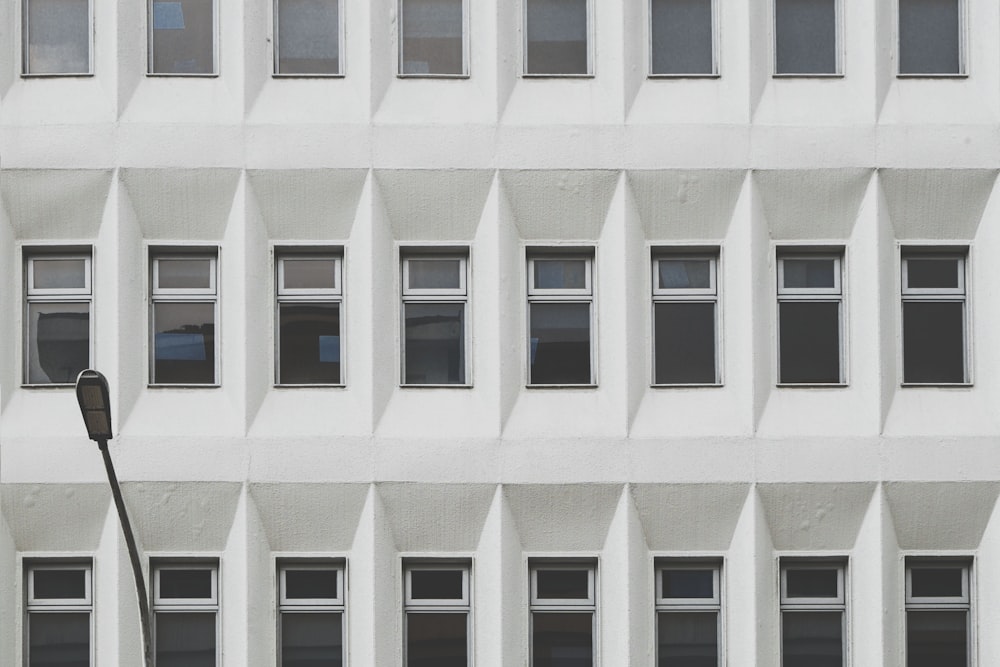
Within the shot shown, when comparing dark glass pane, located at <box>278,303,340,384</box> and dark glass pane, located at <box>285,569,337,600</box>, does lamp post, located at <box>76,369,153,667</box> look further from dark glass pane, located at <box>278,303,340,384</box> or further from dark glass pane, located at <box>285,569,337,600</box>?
dark glass pane, located at <box>278,303,340,384</box>

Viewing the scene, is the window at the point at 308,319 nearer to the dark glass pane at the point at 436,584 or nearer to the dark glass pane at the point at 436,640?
the dark glass pane at the point at 436,584

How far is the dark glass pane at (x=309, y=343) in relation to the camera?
12.5 m

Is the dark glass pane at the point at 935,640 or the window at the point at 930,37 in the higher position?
the window at the point at 930,37

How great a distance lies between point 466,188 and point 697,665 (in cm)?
516

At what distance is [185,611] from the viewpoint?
40.5 ft

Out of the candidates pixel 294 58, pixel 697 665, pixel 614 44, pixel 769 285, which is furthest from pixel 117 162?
pixel 697 665

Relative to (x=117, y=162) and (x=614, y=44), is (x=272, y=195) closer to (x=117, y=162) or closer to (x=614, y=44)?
(x=117, y=162)

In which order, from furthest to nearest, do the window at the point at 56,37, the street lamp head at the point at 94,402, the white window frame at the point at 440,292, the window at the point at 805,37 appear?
the window at the point at 805,37, the window at the point at 56,37, the white window frame at the point at 440,292, the street lamp head at the point at 94,402

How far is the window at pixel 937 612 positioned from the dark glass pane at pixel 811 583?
73 cm

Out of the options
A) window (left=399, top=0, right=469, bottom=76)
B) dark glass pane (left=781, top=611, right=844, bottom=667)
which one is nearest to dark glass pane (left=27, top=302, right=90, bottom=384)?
window (left=399, top=0, right=469, bottom=76)

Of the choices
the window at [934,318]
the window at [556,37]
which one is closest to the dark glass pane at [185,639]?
the window at [556,37]

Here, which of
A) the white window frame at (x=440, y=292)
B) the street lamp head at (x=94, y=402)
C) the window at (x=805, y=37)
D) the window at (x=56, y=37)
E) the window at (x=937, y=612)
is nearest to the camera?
the street lamp head at (x=94, y=402)

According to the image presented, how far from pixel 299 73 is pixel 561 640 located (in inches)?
242

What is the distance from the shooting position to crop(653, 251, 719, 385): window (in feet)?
41.1
